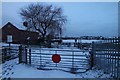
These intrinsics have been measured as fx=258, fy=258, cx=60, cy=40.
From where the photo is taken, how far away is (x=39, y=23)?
63.9 m

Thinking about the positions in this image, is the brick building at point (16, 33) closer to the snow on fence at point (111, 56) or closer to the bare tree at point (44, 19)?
the bare tree at point (44, 19)

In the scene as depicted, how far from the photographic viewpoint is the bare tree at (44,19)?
6412 centimetres

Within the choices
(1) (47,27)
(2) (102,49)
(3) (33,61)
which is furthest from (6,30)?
(2) (102,49)

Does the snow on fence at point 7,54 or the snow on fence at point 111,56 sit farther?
the snow on fence at point 7,54

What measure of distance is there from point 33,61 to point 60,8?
52460 millimetres

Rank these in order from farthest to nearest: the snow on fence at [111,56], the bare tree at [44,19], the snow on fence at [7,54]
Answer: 1. the bare tree at [44,19]
2. the snow on fence at [7,54]
3. the snow on fence at [111,56]

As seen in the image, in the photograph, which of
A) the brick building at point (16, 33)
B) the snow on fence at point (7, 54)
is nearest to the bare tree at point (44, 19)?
the brick building at point (16, 33)

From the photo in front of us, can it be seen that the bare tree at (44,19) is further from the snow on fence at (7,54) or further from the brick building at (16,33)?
the snow on fence at (7,54)

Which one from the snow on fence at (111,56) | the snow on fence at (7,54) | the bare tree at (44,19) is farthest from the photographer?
the bare tree at (44,19)

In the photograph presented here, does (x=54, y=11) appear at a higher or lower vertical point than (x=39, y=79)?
higher

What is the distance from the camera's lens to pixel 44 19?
64.6 metres

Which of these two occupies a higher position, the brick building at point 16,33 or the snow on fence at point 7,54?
the brick building at point 16,33

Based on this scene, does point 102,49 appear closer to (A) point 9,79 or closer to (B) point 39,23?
(A) point 9,79

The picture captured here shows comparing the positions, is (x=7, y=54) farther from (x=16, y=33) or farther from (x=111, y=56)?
(x=16, y=33)
